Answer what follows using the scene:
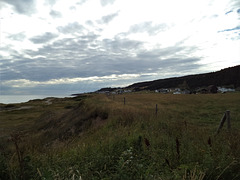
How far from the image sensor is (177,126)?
266 inches

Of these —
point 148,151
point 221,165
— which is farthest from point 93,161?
point 221,165

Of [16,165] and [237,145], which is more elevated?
[16,165]

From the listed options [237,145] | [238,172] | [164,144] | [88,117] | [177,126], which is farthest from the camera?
[88,117]

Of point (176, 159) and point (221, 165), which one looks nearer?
point (221, 165)

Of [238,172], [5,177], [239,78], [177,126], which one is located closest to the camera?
[5,177]

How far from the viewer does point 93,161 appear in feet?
12.1

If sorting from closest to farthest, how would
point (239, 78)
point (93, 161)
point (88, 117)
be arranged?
point (93, 161), point (88, 117), point (239, 78)

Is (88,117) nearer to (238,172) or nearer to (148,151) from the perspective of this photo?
(148,151)

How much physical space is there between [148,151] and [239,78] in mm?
141226

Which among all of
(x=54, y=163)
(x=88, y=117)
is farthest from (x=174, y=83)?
(x=54, y=163)

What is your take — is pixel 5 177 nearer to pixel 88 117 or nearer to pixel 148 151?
pixel 148 151

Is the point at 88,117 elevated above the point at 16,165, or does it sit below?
below

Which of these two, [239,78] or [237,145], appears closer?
[237,145]

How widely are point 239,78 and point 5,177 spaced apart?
14413cm
